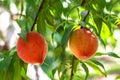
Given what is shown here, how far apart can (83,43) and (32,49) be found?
129 millimetres

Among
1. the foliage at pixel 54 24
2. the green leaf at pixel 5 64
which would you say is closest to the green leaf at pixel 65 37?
the foliage at pixel 54 24

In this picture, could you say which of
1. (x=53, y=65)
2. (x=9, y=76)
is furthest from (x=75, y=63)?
(x=9, y=76)

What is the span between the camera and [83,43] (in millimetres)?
903

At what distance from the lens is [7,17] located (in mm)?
1474

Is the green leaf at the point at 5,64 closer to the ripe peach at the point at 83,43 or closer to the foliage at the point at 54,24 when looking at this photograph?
the foliage at the point at 54,24

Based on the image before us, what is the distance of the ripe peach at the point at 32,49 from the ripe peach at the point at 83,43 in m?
0.08

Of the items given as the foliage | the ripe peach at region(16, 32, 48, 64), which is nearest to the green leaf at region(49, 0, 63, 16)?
the foliage

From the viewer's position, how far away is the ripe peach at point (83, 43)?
898 mm

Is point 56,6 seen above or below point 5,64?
above

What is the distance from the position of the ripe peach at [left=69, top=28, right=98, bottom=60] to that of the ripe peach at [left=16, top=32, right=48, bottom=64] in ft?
0.27

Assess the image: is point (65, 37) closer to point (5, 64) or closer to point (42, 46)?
point (42, 46)

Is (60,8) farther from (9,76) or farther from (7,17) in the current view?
(7,17)

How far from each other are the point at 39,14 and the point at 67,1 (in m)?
0.14

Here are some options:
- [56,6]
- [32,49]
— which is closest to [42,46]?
[32,49]
